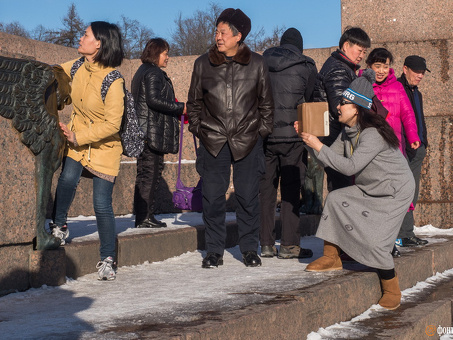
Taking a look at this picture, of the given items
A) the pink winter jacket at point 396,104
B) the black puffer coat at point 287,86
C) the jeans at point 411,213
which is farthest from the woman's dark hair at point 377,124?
the jeans at point 411,213

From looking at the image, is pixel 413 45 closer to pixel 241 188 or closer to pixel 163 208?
pixel 163 208

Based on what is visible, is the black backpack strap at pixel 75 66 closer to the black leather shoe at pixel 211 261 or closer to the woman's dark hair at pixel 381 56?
the black leather shoe at pixel 211 261

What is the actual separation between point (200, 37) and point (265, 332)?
39.4 metres

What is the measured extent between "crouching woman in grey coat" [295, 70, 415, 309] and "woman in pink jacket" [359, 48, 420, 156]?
1525 mm

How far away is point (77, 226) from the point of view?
691 cm

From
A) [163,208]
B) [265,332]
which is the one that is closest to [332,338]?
[265,332]

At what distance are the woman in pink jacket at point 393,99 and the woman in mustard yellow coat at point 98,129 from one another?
2410mm

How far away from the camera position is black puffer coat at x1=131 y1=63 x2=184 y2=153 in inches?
269

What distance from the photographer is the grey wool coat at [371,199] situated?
480cm

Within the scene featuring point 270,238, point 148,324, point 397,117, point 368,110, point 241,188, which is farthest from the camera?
point 397,117

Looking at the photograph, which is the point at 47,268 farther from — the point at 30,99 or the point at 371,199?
the point at 371,199

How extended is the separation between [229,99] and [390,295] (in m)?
1.81

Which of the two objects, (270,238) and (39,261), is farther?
(270,238)

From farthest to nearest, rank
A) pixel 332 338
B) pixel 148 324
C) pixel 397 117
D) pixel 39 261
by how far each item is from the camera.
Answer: pixel 397 117 → pixel 39 261 → pixel 332 338 → pixel 148 324
